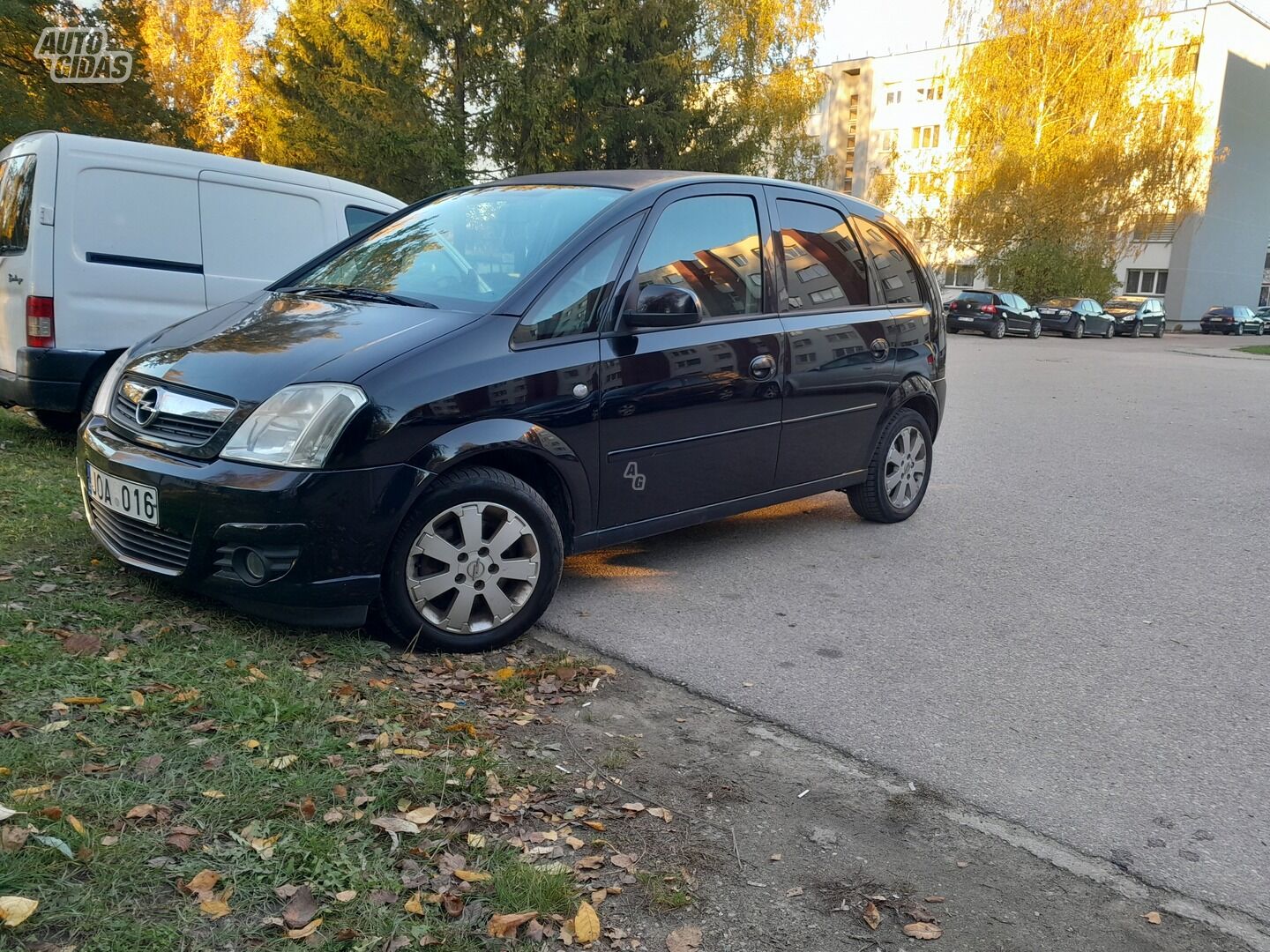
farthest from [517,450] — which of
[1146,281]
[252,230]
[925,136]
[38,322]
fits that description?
[925,136]

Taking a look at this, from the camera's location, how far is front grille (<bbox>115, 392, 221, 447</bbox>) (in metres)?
3.76

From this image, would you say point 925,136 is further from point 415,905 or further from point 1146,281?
point 415,905

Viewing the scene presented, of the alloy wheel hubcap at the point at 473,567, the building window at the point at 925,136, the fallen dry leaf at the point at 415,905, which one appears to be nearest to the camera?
the fallen dry leaf at the point at 415,905

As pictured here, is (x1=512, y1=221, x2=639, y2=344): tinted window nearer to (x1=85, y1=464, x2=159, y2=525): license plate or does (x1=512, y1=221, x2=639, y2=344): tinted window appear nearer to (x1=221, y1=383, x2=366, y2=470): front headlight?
(x1=221, y1=383, x2=366, y2=470): front headlight

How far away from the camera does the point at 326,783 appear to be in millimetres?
2855

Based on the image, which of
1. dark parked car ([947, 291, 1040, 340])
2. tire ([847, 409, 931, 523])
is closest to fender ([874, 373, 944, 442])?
tire ([847, 409, 931, 523])

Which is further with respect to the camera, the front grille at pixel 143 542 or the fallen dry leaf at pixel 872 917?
the front grille at pixel 143 542

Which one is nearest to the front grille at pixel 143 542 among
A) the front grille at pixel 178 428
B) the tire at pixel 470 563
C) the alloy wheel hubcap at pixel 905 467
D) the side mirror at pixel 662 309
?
the front grille at pixel 178 428

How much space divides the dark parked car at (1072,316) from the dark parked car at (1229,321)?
16.6m

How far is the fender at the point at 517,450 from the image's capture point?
3.84m

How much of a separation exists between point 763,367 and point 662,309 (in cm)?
86

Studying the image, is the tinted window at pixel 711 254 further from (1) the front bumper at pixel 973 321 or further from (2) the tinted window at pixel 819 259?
(1) the front bumper at pixel 973 321

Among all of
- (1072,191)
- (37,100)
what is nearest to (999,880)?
(37,100)

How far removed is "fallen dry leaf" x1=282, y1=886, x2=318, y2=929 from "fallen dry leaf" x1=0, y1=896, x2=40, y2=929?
1.64ft
